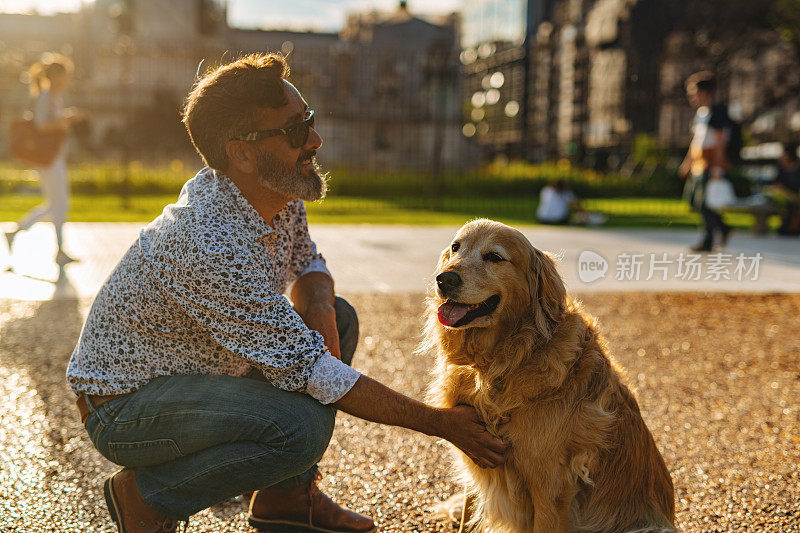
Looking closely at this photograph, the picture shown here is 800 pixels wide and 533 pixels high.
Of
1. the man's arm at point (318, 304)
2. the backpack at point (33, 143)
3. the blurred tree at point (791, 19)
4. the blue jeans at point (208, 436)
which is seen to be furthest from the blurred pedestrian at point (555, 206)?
the blue jeans at point (208, 436)

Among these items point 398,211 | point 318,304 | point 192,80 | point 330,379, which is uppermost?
point 192,80

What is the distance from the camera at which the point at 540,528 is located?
2.59 metres

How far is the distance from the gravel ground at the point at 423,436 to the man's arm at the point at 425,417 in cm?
68

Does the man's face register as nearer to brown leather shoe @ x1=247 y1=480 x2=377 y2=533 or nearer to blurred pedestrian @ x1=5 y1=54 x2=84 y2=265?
brown leather shoe @ x1=247 y1=480 x2=377 y2=533

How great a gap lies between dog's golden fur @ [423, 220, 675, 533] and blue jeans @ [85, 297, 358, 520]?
0.62 meters

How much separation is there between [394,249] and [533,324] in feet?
28.3

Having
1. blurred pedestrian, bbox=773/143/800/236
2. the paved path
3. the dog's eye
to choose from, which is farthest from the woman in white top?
the dog's eye

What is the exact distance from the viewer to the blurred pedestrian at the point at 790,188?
14109 mm

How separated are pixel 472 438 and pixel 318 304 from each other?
864 mm

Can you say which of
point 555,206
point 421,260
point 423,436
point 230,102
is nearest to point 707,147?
point 421,260

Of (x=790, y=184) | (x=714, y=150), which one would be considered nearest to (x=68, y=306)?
(x=714, y=150)

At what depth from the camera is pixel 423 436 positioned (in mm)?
4031

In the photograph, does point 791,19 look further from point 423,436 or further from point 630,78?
point 423,436

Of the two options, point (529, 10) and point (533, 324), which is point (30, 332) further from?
point (529, 10)
